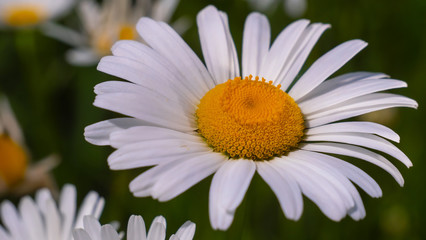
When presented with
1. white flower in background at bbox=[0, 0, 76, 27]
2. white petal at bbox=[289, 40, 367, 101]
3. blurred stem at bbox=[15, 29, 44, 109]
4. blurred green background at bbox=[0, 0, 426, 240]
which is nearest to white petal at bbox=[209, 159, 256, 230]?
→ white petal at bbox=[289, 40, 367, 101]

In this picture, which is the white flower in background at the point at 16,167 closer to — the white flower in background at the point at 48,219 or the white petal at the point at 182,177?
the white flower in background at the point at 48,219

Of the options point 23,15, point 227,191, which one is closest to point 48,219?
point 227,191

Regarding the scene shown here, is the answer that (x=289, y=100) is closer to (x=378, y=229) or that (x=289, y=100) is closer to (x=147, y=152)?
(x=147, y=152)

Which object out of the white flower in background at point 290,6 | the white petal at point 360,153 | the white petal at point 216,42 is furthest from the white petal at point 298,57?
the white flower in background at point 290,6

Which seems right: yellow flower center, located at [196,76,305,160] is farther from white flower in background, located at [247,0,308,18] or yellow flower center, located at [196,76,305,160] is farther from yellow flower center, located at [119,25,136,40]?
white flower in background, located at [247,0,308,18]

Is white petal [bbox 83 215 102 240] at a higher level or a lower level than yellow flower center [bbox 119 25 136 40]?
lower

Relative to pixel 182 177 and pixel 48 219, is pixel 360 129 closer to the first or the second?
pixel 182 177
